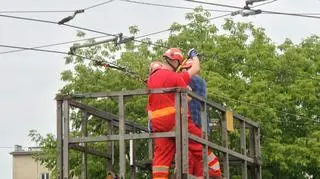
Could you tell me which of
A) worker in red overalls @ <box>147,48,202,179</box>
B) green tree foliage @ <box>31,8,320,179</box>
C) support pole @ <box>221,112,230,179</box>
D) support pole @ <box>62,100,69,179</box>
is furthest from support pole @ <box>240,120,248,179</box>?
green tree foliage @ <box>31,8,320,179</box>

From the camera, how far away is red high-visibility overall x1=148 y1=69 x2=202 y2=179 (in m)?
9.12

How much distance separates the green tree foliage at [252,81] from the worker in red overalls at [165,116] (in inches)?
585

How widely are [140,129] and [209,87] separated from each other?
49.1 feet

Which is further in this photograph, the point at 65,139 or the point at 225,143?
the point at 225,143

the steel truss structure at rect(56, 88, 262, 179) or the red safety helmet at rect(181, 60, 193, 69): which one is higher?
the red safety helmet at rect(181, 60, 193, 69)

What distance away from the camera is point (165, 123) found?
9164mm

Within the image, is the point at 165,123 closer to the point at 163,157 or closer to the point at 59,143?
the point at 163,157

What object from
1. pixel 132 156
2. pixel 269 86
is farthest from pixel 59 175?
pixel 269 86

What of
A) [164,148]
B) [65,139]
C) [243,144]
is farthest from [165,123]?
[243,144]

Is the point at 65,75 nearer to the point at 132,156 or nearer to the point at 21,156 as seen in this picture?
the point at 132,156

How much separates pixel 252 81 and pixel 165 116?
18.5 m

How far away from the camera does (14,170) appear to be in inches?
3179

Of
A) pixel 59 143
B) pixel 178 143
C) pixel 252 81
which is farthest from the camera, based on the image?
pixel 252 81

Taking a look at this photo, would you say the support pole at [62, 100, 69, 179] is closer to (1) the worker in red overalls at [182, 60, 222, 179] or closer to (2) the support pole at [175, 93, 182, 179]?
(2) the support pole at [175, 93, 182, 179]
